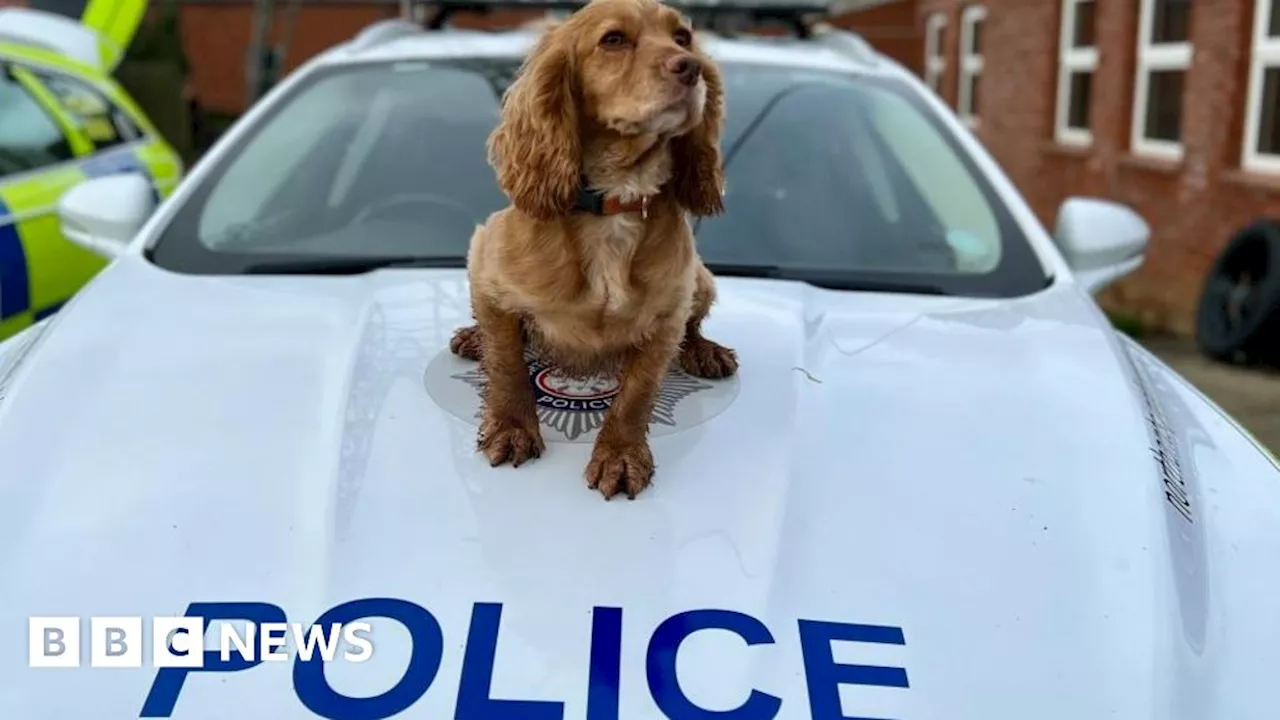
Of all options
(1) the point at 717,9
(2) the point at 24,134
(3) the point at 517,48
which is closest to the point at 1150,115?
(1) the point at 717,9

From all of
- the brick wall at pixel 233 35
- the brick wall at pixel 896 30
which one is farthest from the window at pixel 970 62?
the brick wall at pixel 233 35

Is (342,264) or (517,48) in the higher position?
(517,48)

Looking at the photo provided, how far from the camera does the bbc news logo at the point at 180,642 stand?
1.38 m

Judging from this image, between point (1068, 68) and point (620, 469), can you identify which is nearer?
point (620, 469)

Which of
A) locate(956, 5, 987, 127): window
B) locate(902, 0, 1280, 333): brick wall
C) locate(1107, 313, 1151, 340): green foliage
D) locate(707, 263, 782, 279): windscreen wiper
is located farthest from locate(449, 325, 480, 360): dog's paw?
locate(956, 5, 987, 127): window

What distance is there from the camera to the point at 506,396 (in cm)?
171

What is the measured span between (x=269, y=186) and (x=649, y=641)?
1.61 metres

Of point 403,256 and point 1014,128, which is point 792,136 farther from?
point 1014,128

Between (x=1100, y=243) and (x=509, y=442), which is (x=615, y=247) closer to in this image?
(x=509, y=442)

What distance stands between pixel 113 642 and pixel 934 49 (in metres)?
15.4

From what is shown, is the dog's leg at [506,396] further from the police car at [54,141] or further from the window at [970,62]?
the window at [970,62]

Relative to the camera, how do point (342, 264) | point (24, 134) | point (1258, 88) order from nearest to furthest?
1. point (342, 264)
2. point (24, 134)
3. point (1258, 88)

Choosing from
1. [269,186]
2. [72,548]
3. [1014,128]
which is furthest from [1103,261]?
[1014,128]

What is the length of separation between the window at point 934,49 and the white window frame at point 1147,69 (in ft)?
20.3
